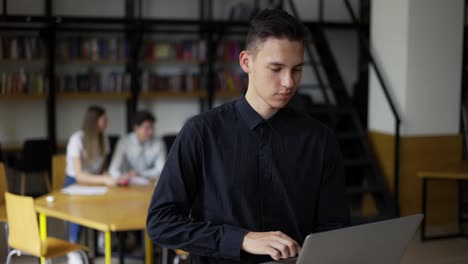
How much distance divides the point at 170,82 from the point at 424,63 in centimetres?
386

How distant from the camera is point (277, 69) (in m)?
1.73

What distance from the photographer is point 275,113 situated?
75.7 inches

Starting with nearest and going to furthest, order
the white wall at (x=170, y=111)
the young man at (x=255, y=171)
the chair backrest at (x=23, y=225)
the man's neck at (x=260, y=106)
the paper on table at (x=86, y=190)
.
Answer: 1. the young man at (x=255, y=171)
2. the man's neck at (x=260, y=106)
3. the chair backrest at (x=23, y=225)
4. the paper on table at (x=86, y=190)
5. the white wall at (x=170, y=111)

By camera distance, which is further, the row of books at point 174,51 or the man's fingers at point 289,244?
the row of books at point 174,51

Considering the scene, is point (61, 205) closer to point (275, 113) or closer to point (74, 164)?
point (74, 164)

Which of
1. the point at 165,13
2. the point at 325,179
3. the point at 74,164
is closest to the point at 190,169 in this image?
the point at 325,179

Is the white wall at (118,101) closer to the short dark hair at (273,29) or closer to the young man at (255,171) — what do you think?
the young man at (255,171)

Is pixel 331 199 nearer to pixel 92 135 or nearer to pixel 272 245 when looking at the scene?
pixel 272 245

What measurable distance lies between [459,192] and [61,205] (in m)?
4.48

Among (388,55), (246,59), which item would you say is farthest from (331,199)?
(388,55)

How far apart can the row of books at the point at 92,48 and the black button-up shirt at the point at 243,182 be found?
7581 millimetres

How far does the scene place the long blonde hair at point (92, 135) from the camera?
5848mm

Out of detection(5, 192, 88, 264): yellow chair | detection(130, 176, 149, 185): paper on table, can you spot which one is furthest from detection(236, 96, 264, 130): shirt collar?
detection(130, 176, 149, 185): paper on table

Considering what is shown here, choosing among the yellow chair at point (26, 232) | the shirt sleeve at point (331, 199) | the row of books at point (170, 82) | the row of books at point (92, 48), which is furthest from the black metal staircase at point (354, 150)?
the shirt sleeve at point (331, 199)
